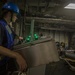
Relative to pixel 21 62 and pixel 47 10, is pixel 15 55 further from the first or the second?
pixel 47 10

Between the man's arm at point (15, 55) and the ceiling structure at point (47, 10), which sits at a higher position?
the ceiling structure at point (47, 10)

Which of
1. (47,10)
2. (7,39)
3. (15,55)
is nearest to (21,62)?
(15,55)

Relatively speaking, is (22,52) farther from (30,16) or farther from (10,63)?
(30,16)

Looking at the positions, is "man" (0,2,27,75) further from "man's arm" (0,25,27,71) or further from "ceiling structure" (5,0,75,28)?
"ceiling structure" (5,0,75,28)

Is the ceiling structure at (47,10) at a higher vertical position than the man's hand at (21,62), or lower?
higher

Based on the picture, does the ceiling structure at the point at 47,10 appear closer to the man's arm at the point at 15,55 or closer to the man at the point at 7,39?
the man at the point at 7,39

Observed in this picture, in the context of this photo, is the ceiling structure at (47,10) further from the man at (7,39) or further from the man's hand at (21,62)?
the man's hand at (21,62)

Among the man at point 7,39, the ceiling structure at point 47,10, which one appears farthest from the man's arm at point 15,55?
the ceiling structure at point 47,10

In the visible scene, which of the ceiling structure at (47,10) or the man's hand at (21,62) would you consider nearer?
the man's hand at (21,62)

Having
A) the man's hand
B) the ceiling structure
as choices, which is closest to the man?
the man's hand

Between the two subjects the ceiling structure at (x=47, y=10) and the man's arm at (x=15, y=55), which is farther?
the ceiling structure at (x=47, y=10)

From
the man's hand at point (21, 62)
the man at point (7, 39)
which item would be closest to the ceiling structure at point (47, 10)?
the man at point (7, 39)

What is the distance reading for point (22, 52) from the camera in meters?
1.78

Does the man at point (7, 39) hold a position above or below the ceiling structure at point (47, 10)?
below
